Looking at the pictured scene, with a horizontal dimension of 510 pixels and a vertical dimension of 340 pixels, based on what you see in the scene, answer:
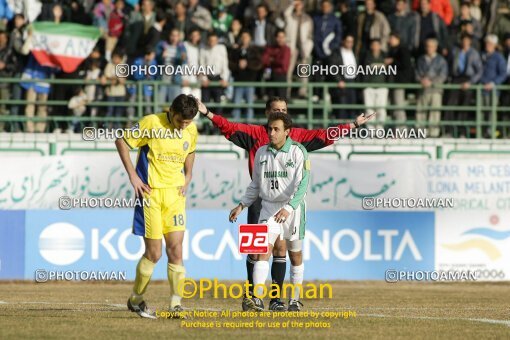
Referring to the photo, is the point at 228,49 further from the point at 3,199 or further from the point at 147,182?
the point at 147,182

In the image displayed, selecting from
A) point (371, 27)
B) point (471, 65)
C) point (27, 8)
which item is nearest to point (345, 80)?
point (371, 27)

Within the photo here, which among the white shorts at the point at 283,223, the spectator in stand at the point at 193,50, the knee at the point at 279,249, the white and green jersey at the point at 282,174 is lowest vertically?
the knee at the point at 279,249

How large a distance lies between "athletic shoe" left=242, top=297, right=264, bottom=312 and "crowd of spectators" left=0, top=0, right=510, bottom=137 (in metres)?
11.0

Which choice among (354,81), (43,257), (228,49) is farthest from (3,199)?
(354,81)

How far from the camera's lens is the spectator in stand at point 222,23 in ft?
83.8

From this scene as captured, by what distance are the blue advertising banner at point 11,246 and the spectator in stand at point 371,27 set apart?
849 cm

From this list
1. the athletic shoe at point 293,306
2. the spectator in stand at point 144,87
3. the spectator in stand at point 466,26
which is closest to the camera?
the athletic shoe at point 293,306

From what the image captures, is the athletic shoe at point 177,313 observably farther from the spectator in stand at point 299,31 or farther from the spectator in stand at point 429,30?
the spectator in stand at point 429,30

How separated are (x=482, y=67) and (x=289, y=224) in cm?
1317

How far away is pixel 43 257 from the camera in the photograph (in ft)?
70.4

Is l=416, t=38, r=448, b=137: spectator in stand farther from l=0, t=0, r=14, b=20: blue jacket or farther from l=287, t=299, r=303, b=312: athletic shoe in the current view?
l=287, t=299, r=303, b=312: athletic shoe

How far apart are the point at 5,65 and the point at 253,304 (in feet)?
42.8

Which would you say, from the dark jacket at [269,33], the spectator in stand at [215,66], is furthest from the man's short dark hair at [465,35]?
the spectator in stand at [215,66]

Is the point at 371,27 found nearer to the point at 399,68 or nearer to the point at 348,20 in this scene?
the point at 348,20
